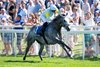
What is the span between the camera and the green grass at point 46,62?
1548 centimetres

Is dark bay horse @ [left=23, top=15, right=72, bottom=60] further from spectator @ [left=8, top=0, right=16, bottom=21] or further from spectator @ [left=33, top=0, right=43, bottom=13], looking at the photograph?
spectator @ [left=8, top=0, right=16, bottom=21]

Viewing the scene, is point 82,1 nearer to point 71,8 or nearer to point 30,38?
point 71,8

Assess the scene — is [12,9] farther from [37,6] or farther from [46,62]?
[46,62]

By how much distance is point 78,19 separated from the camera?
19594mm

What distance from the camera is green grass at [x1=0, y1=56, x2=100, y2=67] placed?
15.5m

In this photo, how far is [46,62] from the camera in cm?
1645

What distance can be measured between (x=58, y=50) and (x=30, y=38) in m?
→ 1.64

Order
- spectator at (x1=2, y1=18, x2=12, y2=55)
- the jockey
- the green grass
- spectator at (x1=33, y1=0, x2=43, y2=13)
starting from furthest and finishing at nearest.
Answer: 1. spectator at (x1=33, y1=0, x2=43, y2=13)
2. spectator at (x1=2, y1=18, x2=12, y2=55)
3. the jockey
4. the green grass

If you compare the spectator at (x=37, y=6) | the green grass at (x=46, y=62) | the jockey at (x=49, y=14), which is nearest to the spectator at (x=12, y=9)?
the spectator at (x=37, y=6)

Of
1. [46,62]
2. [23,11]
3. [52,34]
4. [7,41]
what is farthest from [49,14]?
[46,62]

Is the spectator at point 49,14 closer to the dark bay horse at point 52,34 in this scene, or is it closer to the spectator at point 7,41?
the dark bay horse at point 52,34

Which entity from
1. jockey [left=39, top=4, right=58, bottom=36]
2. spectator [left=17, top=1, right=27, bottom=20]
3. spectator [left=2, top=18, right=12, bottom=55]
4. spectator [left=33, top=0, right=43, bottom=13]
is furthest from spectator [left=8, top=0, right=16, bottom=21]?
jockey [left=39, top=4, right=58, bottom=36]

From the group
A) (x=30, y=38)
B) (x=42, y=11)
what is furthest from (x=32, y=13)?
(x=30, y=38)

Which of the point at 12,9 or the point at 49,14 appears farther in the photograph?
the point at 12,9
